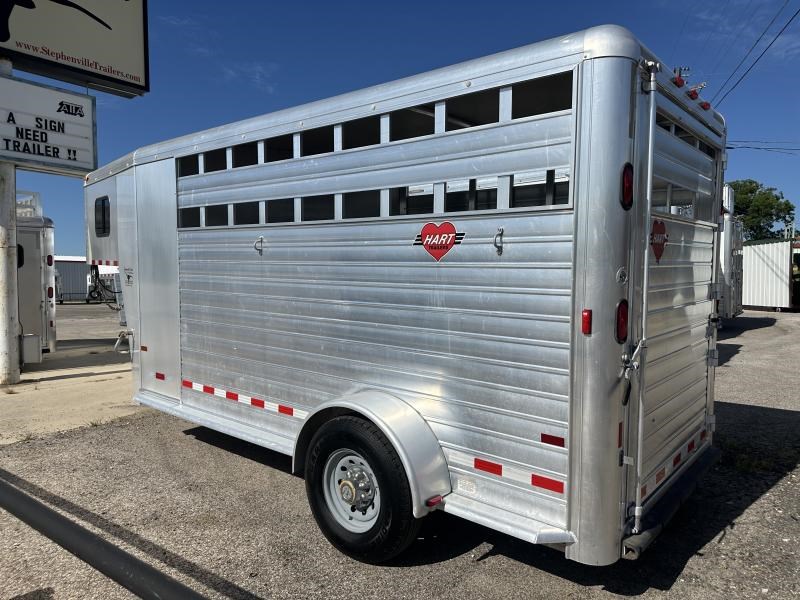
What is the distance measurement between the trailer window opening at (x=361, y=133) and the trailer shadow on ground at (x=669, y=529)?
2312 millimetres

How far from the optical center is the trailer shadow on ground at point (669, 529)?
3.17m

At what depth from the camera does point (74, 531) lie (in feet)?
6.57

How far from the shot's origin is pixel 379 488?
3.14 m

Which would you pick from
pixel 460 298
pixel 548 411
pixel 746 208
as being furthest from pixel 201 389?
pixel 746 208

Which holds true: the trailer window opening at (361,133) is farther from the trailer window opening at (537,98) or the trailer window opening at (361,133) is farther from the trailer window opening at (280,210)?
the trailer window opening at (537,98)

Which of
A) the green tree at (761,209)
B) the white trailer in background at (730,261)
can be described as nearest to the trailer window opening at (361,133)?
the white trailer in background at (730,261)

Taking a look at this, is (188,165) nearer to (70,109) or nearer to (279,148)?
(279,148)

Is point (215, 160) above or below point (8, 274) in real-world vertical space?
above

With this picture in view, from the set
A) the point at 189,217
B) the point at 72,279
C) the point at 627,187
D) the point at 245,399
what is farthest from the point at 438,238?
the point at 72,279

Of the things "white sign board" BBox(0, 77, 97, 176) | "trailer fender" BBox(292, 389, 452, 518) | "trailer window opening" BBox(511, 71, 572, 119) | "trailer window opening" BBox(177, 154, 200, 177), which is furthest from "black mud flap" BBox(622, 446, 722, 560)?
"white sign board" BBox(0, 77, 97, 176)

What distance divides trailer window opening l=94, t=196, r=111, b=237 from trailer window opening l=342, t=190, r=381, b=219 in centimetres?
352

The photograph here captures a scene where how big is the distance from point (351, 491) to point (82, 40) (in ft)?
31.5

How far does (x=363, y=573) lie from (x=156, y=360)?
125 inches

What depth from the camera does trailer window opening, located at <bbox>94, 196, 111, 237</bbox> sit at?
19.7 ft
